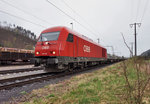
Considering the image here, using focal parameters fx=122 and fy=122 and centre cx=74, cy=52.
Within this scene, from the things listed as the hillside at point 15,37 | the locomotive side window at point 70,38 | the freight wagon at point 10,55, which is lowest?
the freight wagon at point 10,55

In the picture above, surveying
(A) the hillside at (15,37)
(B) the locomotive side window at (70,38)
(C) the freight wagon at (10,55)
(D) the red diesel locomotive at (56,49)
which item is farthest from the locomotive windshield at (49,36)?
(A) the hillside at (15,37)

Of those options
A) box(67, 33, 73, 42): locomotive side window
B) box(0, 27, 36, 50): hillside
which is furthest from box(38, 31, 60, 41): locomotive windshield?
box(0, 27, 36, 50): hillside

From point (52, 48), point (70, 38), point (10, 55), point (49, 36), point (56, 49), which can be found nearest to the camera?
point (56, 49)

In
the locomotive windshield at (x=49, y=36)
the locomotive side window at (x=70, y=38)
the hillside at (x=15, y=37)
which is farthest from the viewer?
the hillside at (x=15, y=37)

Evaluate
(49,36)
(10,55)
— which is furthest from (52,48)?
(10,55)

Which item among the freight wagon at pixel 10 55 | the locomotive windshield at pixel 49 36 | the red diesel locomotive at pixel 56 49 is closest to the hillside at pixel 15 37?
the freight wagon at pixel 10 55

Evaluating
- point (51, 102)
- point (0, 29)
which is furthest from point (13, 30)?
point (51, 102)

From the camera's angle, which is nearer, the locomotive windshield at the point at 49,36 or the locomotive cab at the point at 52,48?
the locomotive cab at the point at 52,48

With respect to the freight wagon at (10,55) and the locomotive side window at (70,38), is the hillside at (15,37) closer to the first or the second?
the freight wagon at (10,55)

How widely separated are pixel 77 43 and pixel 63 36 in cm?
212

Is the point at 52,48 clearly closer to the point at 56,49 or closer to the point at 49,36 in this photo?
the point at 56,49

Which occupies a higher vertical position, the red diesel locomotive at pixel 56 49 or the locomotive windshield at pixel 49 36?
the locomotive windshield at pixel 49 36

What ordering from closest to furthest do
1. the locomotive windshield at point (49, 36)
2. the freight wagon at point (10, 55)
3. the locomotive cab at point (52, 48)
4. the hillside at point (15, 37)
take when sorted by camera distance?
the locomotive cab at point (52, 48), the locomotive windshield at point (49, 36), the freight wagon at point (10, 55), the hillside at point (15, 37)

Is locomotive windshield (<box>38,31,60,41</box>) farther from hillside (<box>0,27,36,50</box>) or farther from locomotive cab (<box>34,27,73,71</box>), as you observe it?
hillside (<box>0,27,36,50</box>)
